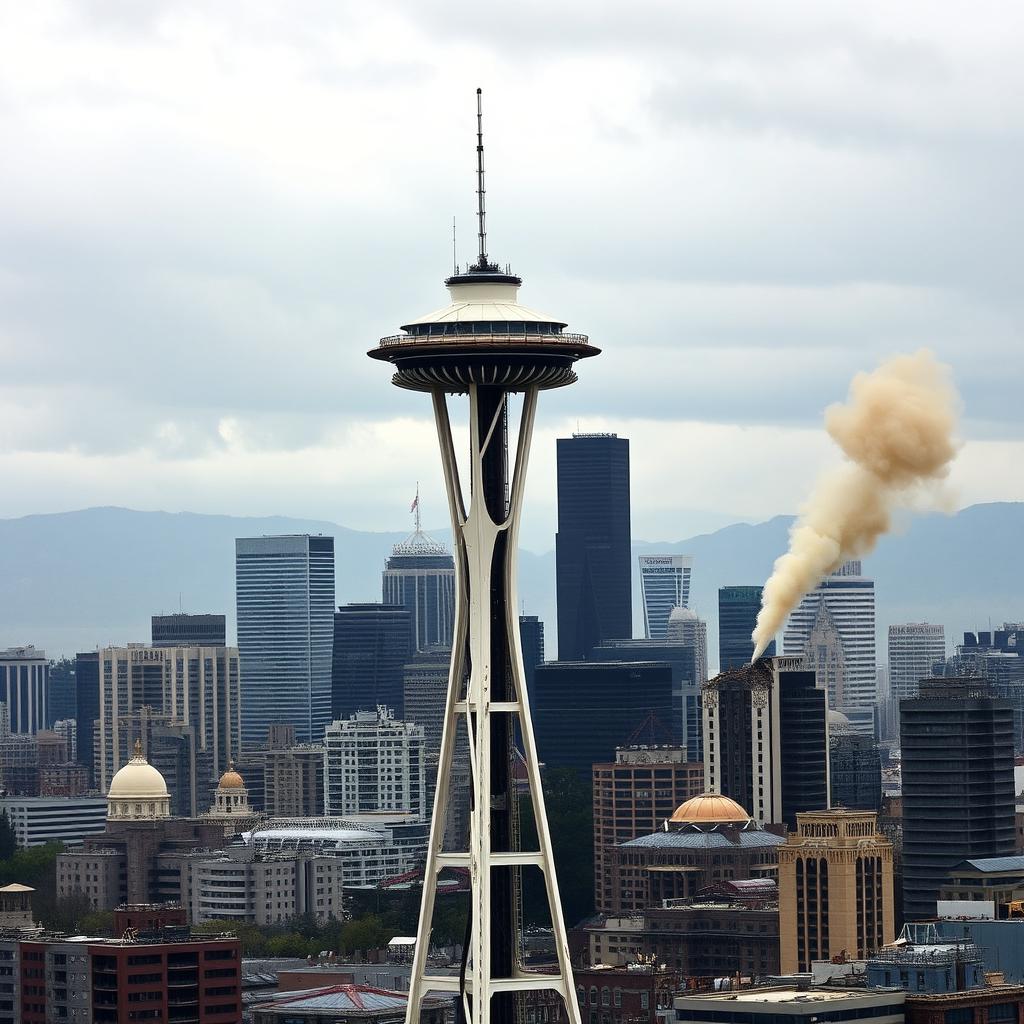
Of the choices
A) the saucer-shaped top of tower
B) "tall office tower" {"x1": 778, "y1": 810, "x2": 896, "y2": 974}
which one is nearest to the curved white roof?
the saucer-shaped top of tower

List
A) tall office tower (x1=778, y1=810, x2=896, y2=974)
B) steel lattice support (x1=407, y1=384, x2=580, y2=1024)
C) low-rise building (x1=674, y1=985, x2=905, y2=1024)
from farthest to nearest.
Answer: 1. tall office tower (x1=778, y1=810, x2=896, y2=974)
2. low-rise building (x1=674, y1=985, x2=905, y2=1024)
3. steel lattice support (x1=407, y1=384, x2=580, y2=1024)

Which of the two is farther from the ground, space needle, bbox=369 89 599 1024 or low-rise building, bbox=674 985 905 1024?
space needle, bbox=369 89 599 1024

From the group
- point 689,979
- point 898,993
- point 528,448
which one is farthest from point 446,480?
point 689,979

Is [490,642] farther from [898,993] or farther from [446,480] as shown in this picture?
[898,993]

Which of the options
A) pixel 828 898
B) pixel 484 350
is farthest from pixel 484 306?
pixel 828 898

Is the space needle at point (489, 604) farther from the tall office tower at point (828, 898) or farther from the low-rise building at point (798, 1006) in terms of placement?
the tall office tower at point (828, 898)

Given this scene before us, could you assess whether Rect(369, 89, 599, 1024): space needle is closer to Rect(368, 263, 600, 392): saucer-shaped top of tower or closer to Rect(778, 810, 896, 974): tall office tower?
Rect(368, 263, 600, 392): saucer-shaped top of tower

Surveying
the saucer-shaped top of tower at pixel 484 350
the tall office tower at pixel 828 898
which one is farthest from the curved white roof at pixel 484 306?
the tall office tower at pixel 828 898
